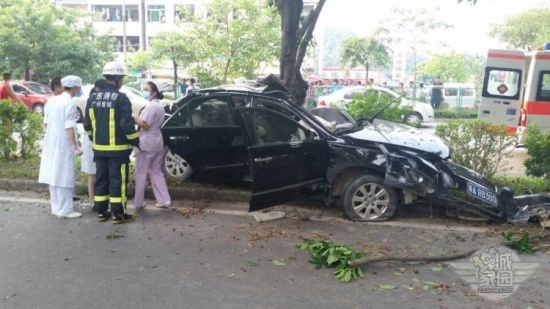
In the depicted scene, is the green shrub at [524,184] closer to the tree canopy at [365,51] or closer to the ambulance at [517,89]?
the ambulance at [517,89]

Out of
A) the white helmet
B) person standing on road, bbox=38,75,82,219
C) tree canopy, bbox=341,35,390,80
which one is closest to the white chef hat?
person standing on road, bbox=38,75,82,219

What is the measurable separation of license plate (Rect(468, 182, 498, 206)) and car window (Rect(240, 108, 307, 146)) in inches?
80.4

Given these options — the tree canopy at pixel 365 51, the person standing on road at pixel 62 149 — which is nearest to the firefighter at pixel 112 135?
the person standing on road at pixel 62 149

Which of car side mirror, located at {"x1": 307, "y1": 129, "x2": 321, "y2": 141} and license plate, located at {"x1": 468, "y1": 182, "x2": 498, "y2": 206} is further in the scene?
car side mirror, located at {"x1": 307, "y1": 129, "x2": 321, "y2": 141}

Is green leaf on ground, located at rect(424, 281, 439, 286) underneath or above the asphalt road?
above

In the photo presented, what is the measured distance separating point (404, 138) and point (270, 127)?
5.67 feet

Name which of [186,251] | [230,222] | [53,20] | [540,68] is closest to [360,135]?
[230,222]

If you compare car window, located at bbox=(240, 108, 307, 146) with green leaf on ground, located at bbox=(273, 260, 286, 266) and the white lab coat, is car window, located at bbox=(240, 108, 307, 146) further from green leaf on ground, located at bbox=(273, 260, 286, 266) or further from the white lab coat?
the white lab coat

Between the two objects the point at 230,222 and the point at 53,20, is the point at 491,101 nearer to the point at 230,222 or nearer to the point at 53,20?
the point at 230,222

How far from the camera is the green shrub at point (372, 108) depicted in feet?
29.3

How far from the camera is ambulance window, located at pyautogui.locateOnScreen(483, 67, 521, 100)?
42.6 feet

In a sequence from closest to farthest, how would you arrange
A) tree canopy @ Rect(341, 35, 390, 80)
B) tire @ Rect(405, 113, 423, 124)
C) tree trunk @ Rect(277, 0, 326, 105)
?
tree trunk @ Rect(277, 0, 326, 105)
tire @ Rect(405, 113, 423, 124)
tree canopy @ Rect(341, 35, 390, 80)

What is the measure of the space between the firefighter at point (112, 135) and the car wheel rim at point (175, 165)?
1413mm

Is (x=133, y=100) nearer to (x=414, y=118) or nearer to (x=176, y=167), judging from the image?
(x=176, y=167)
